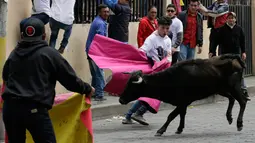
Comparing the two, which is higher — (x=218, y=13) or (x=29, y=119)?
(x=29, y=119)

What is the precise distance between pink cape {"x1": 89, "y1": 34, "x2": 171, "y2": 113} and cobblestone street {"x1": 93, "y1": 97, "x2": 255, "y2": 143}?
1.86 feet

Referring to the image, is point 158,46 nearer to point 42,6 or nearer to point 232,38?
point 42,6

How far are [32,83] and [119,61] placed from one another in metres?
4.87

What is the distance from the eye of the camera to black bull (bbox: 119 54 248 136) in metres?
10.2

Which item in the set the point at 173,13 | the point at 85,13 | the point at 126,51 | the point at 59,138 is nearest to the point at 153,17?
the point at 173,13

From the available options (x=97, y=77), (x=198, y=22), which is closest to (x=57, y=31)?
(x=97, y=77)

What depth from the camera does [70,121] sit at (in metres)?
7.17

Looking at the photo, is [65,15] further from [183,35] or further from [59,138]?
[59,138]

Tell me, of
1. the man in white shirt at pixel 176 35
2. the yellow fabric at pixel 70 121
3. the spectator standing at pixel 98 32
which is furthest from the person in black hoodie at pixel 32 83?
the man in white shirt at pixel 176 35

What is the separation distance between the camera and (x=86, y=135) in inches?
273

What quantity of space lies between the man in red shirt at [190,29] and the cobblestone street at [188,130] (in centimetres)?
181

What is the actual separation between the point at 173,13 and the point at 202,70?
3.55 metres

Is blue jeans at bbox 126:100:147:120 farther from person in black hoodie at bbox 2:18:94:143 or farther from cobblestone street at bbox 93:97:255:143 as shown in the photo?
person in black hoodie at bbox 2:18:94:143

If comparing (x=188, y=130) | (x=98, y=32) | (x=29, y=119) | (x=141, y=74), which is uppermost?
(x=29, y=119)
